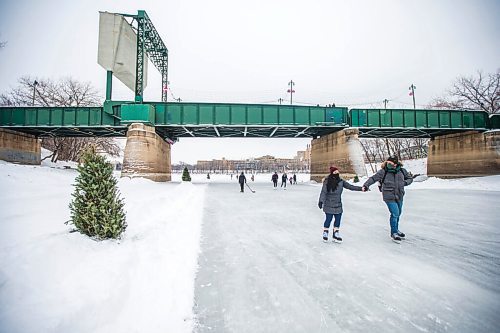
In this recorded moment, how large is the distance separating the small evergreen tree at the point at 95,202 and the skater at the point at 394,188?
5302 mm

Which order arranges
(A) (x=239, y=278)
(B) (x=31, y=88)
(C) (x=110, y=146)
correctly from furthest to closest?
(C) (x=110, y=146)
(B) (x=31, y=88)
(A) (x=239, y=278)

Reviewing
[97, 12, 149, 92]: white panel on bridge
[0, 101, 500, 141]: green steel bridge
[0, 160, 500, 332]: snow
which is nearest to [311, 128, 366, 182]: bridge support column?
[0, 101, 500, 141]: green steel bridge

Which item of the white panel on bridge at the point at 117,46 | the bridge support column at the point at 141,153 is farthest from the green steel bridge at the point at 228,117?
the white panel on bridge at the point at 117,46

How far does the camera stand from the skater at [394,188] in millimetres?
5230

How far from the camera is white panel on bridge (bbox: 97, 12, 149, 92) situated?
21.1 metres

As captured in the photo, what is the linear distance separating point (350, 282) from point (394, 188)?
2955 millimetres

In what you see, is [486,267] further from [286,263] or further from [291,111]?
[291,111]

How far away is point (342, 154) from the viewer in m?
28.1

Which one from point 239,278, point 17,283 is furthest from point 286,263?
point 17,283

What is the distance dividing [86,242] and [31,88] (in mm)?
46639

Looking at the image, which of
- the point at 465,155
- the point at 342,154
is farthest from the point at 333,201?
the point at 465,155

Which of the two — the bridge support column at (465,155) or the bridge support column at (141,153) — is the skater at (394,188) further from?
the bridge support column at (465,155)

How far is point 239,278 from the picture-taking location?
3395 mm

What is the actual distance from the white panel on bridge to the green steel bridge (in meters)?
3.53
